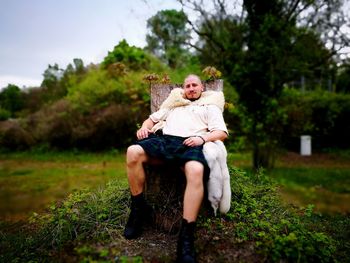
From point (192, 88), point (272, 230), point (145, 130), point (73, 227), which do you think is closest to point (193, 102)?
point (192, 88)

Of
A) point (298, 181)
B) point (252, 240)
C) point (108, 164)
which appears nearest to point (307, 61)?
point (298, 181)

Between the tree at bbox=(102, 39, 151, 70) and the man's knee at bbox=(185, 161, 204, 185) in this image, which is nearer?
the man's knee at bbox=(185, 161, 204, 185)

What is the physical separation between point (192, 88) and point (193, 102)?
0.16 meters

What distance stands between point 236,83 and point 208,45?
129 centimetres

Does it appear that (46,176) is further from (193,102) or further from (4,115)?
(4,115)

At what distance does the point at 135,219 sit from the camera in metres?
3.49

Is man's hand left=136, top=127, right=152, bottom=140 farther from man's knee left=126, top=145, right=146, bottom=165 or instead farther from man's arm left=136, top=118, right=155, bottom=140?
man's knee left=126, top=145, right=146, bottom=165

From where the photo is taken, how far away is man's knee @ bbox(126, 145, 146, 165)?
136 inches

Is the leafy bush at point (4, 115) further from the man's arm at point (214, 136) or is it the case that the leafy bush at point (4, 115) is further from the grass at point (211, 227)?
the man's arm at point (214, 136)

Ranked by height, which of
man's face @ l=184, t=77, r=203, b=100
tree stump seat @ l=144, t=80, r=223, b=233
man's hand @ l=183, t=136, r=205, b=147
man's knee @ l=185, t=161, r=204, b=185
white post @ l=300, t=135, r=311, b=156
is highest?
A: man's face @ l=184, t=77, r=203, b=100

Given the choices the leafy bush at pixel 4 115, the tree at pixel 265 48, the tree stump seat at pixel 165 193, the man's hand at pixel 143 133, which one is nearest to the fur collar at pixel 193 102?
the man's hand at pixel 143 133

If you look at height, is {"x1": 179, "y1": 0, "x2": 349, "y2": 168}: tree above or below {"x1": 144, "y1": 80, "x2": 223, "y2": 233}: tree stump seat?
above

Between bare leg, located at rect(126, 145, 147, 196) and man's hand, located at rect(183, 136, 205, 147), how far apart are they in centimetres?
43

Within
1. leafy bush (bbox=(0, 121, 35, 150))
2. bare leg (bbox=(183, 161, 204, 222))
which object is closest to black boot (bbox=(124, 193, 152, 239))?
bare leg (bbox=(183, 161, 204, 222))
